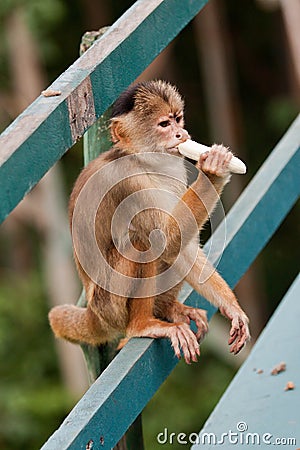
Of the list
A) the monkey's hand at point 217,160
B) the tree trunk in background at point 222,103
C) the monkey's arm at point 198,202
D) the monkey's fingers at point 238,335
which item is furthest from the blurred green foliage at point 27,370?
the monkey's hand at point 217,160

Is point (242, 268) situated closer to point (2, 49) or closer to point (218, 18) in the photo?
point (2, 49)

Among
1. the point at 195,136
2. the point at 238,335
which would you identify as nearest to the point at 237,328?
the point at 238,335

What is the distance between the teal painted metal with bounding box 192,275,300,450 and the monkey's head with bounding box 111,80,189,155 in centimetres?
71

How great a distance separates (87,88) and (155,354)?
81 cm

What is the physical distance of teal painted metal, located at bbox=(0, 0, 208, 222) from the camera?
1920 millimetres

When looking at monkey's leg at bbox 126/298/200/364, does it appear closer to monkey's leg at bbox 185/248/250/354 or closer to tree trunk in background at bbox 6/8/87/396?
monkey's leg at bbox 185/248/250/354

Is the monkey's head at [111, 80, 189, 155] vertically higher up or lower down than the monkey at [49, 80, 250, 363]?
higher up

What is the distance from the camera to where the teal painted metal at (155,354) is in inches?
89.3

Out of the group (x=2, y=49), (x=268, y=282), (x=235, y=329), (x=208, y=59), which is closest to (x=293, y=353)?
(x=235, y=329)

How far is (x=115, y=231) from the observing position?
3.11 metres

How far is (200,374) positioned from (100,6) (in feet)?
13.6

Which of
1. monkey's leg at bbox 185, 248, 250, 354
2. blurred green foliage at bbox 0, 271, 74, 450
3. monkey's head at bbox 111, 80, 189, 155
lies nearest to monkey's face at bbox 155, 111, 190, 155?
Result: monkey's head at bbox 111, 80, 189, 155

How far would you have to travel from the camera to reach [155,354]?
271cm

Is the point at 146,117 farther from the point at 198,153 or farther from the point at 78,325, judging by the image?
the point at 78,325
